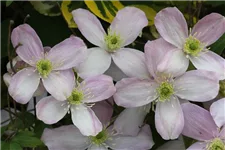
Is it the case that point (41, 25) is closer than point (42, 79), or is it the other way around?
point (42, 79)

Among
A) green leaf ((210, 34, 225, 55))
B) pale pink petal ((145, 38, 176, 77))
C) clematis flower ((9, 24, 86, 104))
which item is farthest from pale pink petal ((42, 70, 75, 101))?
green leaf ((210, 34, 225, 55))

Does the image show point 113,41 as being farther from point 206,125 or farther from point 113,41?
point 206,125

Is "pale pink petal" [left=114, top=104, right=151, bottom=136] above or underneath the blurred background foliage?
underneath

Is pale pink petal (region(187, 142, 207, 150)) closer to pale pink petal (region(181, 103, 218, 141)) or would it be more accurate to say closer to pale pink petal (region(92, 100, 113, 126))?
pale pink petal (region(181, 103, 218, 141))

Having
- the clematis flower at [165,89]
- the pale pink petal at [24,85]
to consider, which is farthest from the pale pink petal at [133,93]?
the pale pink petal at [24,85]

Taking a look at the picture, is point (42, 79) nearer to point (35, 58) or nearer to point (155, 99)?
point (35, 58)

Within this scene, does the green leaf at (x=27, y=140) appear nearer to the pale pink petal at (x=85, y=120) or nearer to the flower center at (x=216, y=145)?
the pale pink petal at (x=85, y=120)

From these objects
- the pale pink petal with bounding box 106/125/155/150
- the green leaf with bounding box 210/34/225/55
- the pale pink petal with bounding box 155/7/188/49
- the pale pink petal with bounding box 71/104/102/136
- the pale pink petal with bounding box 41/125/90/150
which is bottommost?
the pale pink petal with bounding box 106/125/155/150

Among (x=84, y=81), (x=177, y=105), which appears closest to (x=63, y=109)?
(x=84, y=81)
